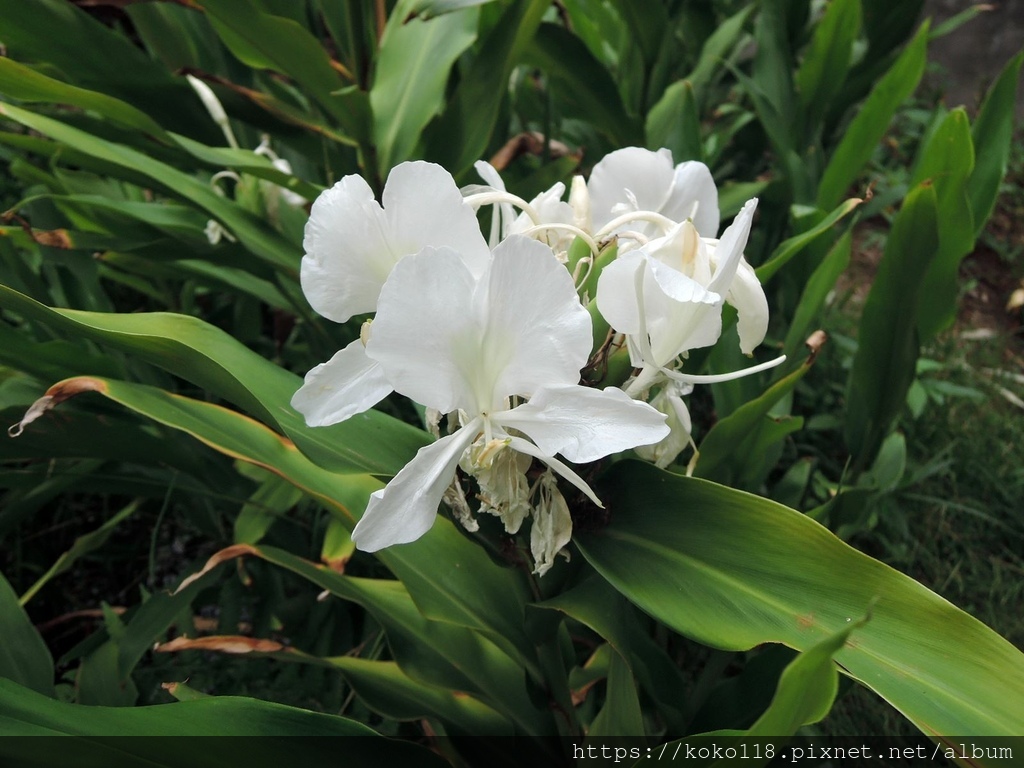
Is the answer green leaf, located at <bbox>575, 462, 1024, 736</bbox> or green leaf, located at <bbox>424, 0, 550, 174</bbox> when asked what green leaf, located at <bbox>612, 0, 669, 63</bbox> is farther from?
green leaf, located at <bbox>575, 462, 1024, 736</bbox>

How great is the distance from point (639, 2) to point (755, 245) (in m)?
0.53

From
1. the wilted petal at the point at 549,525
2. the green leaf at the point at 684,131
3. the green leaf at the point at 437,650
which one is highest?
the green leaf at the point at 684,131

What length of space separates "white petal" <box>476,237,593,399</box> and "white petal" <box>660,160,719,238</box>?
23cm

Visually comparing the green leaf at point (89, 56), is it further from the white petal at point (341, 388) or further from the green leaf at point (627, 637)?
the green leaf at point (627, 637)

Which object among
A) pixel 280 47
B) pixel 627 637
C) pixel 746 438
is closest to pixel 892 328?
pixel 746 438

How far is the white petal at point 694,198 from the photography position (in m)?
0.65

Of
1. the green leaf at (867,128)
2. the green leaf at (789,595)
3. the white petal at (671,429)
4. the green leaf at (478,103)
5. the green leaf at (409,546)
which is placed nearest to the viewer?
the green leaf at (789,595)

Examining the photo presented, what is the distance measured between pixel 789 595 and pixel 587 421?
0.70 ft

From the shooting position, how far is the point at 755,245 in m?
1.61

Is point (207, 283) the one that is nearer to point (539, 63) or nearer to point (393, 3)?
point (393, 3)

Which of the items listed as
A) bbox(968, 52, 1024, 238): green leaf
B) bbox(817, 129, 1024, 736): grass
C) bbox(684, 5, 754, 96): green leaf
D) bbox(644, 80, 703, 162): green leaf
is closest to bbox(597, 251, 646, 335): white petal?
bbox(644, 80, 703, 162): green leaf

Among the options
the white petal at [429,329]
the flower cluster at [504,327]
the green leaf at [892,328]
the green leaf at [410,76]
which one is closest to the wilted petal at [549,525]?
the flower cluster at [504,327]

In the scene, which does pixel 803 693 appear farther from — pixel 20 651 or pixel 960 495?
pixel 960 495

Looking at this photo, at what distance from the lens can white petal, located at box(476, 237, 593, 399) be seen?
1.50 feet
